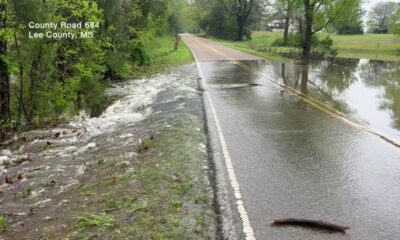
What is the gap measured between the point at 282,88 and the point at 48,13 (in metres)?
8.72

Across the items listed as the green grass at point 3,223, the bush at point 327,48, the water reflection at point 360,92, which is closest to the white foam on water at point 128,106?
the green grass at point 3,223

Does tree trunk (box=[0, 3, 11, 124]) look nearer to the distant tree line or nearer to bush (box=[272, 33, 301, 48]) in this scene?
the distant tree line

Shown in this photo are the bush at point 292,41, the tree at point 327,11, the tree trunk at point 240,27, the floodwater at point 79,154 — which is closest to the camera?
the floodwater at point 79,154

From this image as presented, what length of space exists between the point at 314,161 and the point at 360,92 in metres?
9.75

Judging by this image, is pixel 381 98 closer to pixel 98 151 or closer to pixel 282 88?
pixel 282 88

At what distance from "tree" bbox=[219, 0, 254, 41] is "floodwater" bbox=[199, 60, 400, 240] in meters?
56.9

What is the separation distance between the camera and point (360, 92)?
16.4 metres

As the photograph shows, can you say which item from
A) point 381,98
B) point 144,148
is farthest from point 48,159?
point 381,98

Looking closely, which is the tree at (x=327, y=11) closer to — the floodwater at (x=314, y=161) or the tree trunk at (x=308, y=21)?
the tree trunk at (x=308, y=21)

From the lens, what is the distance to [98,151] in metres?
9.84

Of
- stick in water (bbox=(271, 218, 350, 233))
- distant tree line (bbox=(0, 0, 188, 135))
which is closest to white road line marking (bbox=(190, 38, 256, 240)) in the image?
stick in water (bbox=(271, 218, 350, 233))

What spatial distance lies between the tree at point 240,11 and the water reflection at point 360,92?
4775 cm

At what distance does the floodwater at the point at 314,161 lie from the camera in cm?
537

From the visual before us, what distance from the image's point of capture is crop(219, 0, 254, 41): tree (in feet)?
230
